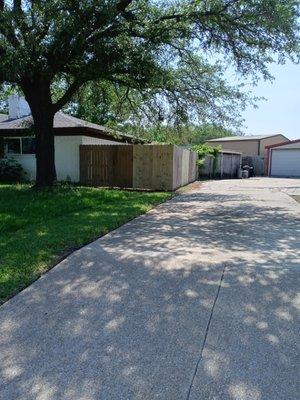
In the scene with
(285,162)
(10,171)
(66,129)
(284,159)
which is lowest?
(10,171)

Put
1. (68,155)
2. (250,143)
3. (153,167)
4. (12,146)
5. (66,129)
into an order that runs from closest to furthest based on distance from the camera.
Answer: (153,167) → (66,129) → (68,155) → (12,146) → (250,143)

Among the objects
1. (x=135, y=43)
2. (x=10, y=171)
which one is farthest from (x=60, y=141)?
(x=135, y=43)

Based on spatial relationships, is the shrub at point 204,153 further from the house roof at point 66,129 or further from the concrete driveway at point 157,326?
the concrete driveway at point 157,326

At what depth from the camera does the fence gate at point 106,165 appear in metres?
16.6

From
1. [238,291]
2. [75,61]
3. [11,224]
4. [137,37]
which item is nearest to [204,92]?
[137,37]

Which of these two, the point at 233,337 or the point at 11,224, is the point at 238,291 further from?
the point at 11,224

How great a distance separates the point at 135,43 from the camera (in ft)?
39.1

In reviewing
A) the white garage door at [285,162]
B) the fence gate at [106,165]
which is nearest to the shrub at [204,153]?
the white garage door at [285,162]

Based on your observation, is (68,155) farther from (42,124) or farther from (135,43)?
(135,43)

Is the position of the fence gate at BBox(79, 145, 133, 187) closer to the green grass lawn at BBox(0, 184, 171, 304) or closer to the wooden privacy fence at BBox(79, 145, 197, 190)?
the wooden privacy fence at BBox(79, 145, 197, 190)

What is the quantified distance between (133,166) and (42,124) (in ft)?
14.2

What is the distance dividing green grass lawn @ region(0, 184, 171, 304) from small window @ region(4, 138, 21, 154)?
21.5 feet

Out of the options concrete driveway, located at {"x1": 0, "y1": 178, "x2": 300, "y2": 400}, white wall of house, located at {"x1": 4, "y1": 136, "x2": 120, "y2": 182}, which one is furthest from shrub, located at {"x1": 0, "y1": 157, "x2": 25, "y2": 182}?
concrete driveway, located at {"x1": 0, "y1": 178, "x2": 300, "y2": 400}

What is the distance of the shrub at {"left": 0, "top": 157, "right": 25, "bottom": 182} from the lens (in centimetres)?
1830
